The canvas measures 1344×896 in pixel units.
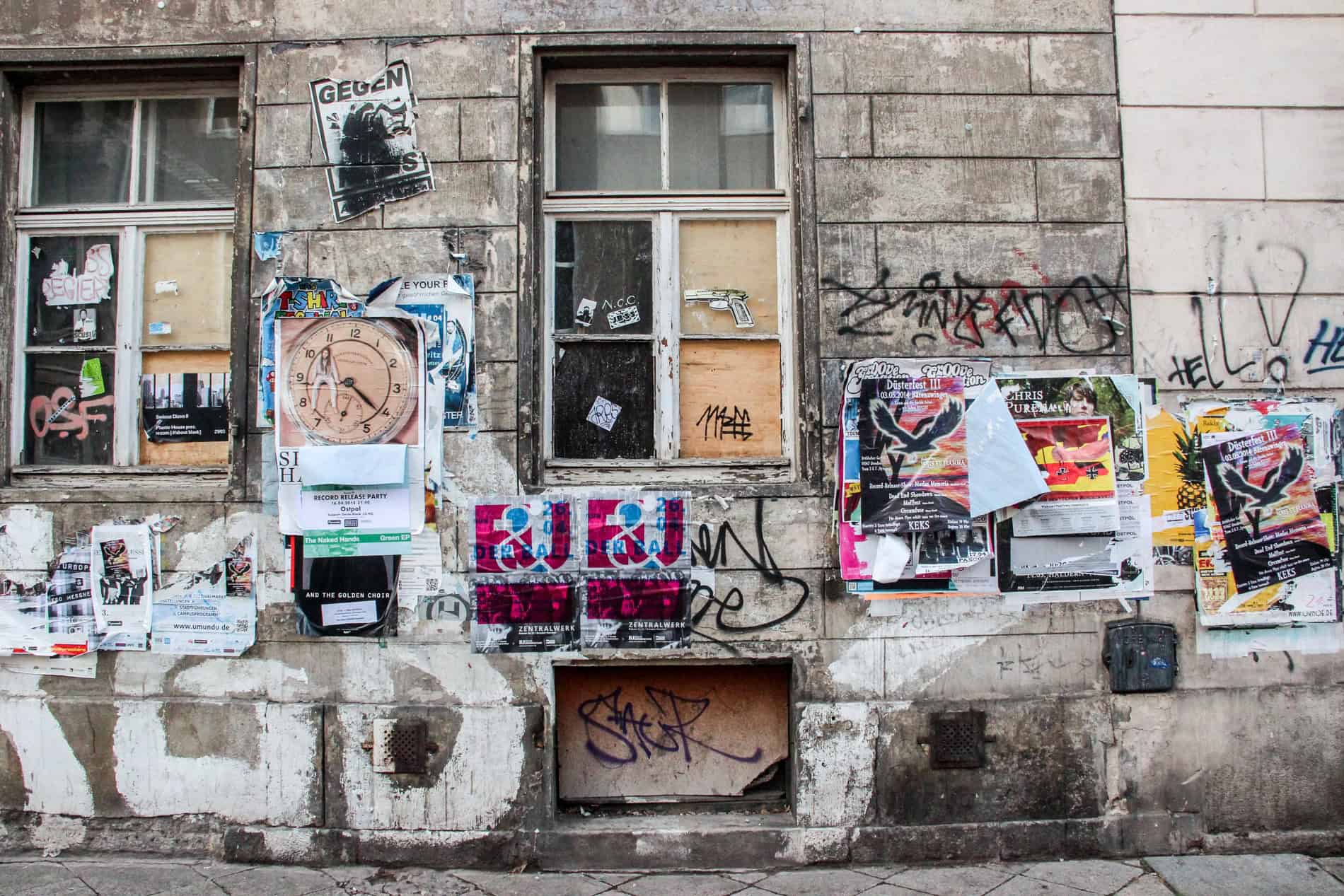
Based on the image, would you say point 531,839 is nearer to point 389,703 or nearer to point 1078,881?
point 389,703

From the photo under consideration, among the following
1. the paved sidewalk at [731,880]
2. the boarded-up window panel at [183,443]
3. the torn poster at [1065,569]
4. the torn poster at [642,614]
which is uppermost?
the boarded-up window panel at [183,443]

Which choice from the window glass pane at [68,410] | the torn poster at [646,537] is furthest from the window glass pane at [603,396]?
the window glass pane at [68,410]

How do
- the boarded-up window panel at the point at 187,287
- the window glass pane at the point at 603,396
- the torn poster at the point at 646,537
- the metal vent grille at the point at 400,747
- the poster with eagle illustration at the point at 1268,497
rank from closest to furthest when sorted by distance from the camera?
the metal vent grille at the point at 400,747 < the torn poster at the point at 646,537 < the poster with eagle illustration at the point at 1268,497 < the window glass pane at the point at 603,396 < the boarded-up window panel at the point at 187,287

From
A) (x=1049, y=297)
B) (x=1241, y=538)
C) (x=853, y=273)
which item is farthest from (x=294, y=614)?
(x=1241, y=538)

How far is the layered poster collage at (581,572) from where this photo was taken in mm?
4242

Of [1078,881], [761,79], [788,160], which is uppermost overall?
[761,79]

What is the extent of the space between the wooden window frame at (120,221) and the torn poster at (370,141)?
→ 407 millimetres

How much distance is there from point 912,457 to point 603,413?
150 cm

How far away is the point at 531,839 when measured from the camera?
13.5ft

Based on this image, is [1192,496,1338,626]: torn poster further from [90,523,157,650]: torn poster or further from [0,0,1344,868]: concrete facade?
A: [90,523,157,650]: torn poster

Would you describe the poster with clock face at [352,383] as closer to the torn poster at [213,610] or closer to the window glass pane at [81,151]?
the torn poster at [213,610]

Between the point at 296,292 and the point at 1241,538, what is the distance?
4.70m

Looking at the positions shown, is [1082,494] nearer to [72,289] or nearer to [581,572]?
[581,572]

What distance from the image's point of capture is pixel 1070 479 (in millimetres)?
4277
